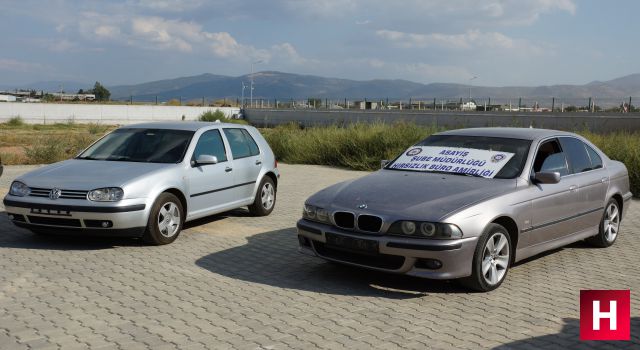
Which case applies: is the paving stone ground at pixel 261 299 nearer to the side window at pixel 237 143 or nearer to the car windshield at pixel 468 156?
the car windshield at pixel 468 156

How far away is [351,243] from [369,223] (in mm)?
248

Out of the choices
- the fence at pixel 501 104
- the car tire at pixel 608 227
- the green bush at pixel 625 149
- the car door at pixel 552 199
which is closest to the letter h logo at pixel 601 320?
the car door at pixel 552 199

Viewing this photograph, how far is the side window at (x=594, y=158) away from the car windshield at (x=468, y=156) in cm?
134

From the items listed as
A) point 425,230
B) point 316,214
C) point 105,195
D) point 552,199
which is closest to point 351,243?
point 316,214

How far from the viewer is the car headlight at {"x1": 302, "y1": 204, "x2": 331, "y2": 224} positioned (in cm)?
666

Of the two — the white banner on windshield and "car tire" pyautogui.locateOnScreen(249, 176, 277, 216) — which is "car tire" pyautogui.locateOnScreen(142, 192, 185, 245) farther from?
the white banner on windshield

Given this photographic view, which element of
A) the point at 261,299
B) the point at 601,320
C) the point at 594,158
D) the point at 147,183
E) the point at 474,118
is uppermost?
the point at 474,118

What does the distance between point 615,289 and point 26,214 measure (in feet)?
21.2

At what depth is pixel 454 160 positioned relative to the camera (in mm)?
7496

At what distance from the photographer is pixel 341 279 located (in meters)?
6.90

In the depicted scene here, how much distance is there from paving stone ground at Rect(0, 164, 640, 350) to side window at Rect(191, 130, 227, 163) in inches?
47.5

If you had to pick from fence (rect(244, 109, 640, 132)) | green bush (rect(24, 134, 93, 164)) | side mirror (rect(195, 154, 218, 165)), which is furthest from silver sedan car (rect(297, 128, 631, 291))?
green bush (rect(24, 134, 93, 164))

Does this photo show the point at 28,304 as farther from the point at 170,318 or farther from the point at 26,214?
the point at 26,214

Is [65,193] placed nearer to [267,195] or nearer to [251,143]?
[251,143]
